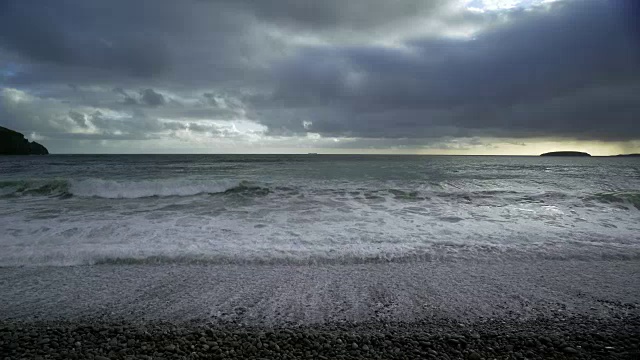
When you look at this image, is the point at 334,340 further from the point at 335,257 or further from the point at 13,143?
the point at 13,143

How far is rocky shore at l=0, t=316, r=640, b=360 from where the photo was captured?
3168 millimetres

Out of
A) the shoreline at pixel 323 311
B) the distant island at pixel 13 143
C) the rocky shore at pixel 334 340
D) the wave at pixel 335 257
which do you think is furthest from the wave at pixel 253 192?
the distant island at pixel 13 143

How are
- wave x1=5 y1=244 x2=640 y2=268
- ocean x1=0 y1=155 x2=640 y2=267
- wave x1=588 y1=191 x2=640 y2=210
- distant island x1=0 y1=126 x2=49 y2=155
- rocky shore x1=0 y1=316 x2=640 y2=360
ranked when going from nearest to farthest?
rocky shore x1=0 y1=316 x2=640 y2=360
wave x1=5 y1=244 x2=640 y2=268
ocean x1=0 y1=155 x2=640 y2=267
wave x1=588 y1=191 x2=640 y2=210
distant island x1=0 y1=126 x2=49 y2=155

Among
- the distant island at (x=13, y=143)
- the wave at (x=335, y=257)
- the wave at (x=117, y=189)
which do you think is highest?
the distant island at (x=13, y=143)

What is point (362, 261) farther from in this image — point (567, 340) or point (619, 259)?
point (619, 259)

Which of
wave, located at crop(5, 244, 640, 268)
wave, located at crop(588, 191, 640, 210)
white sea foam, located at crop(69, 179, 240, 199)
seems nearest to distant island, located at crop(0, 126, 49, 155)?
white sea foam, located at crop(69, 179, 240, 199)

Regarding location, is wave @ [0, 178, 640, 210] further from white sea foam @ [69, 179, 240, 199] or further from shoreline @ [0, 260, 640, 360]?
shoreline @ [0, 260, 640, 360]

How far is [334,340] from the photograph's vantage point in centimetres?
340

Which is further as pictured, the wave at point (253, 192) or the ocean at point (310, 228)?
the wave at point (253, 192)

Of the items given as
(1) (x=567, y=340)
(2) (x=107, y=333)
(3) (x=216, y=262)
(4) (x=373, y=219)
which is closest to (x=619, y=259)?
(1) (x=567, y=340)

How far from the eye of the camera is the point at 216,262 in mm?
6047

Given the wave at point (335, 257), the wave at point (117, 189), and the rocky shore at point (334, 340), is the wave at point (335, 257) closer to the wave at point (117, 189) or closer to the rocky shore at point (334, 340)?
the rocky shore at point (334, 340)

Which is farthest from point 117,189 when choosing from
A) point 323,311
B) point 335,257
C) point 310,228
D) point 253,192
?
point 323,311

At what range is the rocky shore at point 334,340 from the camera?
3.17 meters
